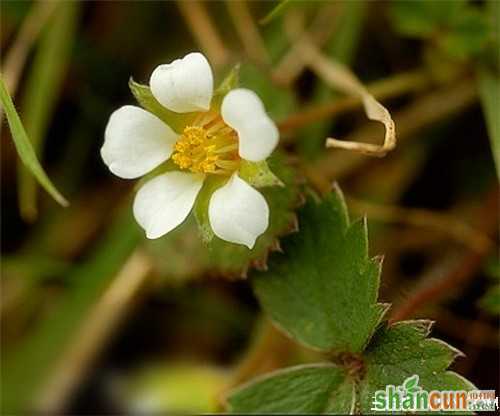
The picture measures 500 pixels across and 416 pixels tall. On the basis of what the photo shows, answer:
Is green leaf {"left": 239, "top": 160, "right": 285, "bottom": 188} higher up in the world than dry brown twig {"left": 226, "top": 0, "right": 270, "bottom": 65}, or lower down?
higher up

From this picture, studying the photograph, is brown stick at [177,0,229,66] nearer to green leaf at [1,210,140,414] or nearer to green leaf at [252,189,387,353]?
green leaf at [1,210,140,414]

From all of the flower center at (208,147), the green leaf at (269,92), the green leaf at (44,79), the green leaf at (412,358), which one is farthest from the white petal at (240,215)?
the green leaf at (44,79)

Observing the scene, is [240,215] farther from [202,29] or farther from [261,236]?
[202,29]

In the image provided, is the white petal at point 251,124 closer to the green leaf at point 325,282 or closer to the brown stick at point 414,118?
the green leaf at point 325,282

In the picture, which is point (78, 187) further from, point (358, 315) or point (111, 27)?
point (358, 315)

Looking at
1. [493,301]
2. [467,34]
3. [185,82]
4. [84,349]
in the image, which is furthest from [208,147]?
[84,349]

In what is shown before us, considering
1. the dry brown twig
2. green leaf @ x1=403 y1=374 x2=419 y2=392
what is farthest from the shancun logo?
the dry brown twig
